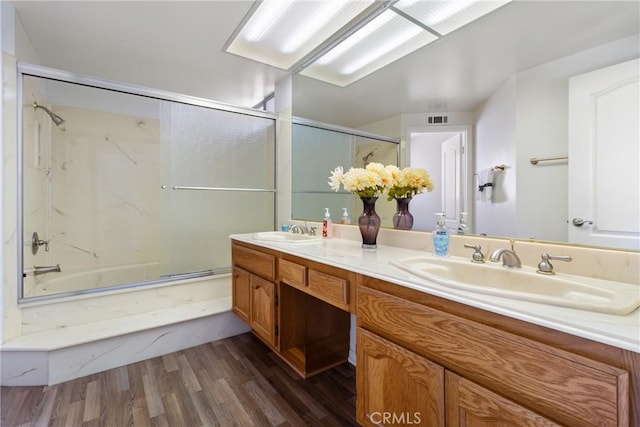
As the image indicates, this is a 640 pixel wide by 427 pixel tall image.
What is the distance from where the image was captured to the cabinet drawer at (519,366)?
1.82 feet

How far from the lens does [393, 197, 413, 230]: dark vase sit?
1.52 m

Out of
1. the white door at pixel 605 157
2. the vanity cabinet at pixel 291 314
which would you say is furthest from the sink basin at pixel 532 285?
the vanity cabinet at pixel 291 314

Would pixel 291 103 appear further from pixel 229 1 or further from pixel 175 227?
pixel 175 227

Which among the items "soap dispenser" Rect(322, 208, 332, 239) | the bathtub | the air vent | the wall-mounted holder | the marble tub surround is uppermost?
the air vent

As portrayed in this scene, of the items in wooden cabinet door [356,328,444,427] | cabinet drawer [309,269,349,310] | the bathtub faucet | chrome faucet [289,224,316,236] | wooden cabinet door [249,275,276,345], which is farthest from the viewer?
chrome faucet [289,224,316,236]

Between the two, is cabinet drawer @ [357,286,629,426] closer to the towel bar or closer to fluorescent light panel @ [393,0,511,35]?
the towel bar

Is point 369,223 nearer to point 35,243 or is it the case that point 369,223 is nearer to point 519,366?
point 519,366

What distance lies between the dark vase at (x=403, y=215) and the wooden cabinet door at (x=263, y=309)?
0.81 metres

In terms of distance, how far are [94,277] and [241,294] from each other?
6.24ft

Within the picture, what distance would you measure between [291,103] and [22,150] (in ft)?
6.05

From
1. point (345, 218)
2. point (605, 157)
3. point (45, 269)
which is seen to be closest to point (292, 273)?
point (345, 218)

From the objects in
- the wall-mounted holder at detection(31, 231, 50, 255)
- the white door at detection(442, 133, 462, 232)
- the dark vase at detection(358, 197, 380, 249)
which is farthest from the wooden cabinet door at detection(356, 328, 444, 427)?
the wall-mounted holder at detection(31, 231, 50, 255)

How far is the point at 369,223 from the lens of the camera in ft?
4.96

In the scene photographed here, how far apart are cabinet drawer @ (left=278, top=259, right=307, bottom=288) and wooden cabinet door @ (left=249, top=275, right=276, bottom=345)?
0.14 m
